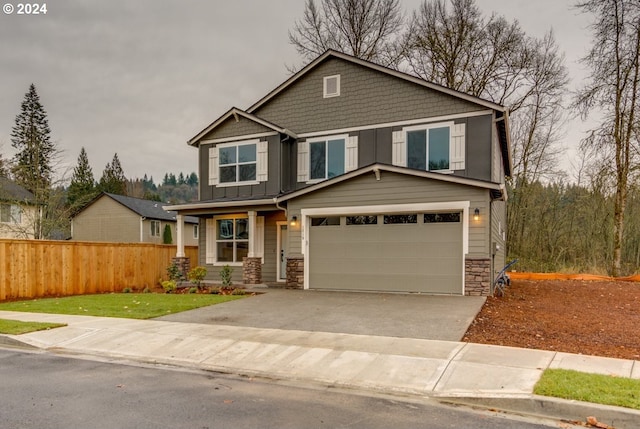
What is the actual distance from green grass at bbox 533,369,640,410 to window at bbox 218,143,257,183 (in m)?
12.3

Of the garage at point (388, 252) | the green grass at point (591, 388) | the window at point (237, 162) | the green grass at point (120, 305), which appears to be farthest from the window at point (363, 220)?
the green grass at point (591, 388)

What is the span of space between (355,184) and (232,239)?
5722 mm

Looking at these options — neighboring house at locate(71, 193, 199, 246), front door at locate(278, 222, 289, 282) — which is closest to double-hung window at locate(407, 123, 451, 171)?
front door at locate(278, 222, 289, 282)

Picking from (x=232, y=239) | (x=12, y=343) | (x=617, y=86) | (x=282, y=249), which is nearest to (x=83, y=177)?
(x=232, y=239)

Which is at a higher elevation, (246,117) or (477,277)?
(246,117)

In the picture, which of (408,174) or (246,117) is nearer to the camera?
(408,174)

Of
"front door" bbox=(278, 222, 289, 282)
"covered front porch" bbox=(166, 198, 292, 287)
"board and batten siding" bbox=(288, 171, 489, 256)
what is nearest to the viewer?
"board and batten siding" bbox=(288, 171, 489, 256)

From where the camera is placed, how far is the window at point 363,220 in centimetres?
1253

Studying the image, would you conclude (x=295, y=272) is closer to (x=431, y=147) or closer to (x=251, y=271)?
(x=251, y=271)

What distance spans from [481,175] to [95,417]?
1164 centimetres

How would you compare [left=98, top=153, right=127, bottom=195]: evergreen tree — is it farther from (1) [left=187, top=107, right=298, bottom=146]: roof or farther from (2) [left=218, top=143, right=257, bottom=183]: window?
(2) [left=218, top=143, right=257, bottom=183]: window

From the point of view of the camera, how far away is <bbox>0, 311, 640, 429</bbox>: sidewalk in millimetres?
4367

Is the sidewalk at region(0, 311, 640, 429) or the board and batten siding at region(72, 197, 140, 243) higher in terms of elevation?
the board and batten siding at region(72, 197, 140, 243)

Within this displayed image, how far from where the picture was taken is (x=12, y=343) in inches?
278
